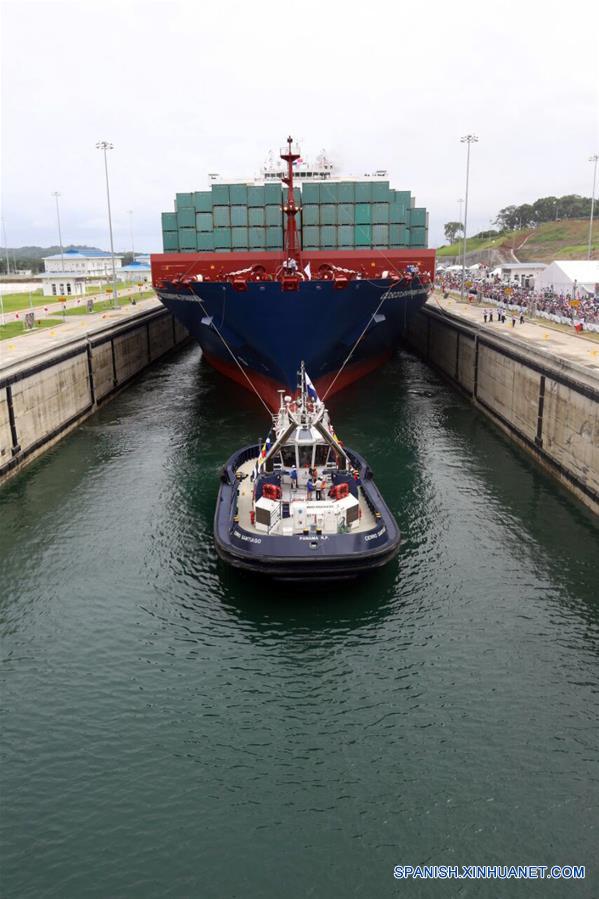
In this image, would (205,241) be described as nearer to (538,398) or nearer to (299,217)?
(299,217)

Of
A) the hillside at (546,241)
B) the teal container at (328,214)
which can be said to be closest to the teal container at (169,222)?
the teal container at (328,214)

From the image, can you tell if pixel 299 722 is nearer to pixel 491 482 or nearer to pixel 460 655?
A: pixel 460 655

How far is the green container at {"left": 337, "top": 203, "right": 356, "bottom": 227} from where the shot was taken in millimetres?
51719

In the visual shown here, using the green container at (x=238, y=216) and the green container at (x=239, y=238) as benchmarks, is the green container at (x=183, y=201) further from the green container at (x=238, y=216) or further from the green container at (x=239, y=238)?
the green container at (x=239, y=238)

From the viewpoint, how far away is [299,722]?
53.6ft

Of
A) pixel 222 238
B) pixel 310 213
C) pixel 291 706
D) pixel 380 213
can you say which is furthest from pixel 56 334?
pixel 291 706

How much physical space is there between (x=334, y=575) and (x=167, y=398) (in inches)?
1323

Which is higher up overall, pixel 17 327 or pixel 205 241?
pixel 205 241

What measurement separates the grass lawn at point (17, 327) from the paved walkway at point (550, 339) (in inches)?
1433

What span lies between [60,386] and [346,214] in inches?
988

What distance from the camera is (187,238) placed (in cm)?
5216

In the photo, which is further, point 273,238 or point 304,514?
point 273,238

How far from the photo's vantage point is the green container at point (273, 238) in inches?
2016

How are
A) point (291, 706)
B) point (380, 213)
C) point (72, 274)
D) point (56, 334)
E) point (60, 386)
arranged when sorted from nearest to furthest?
point (291, 706) → point (60, 386) → point (380, 213) → point (56, 334) → point (72, 274)
